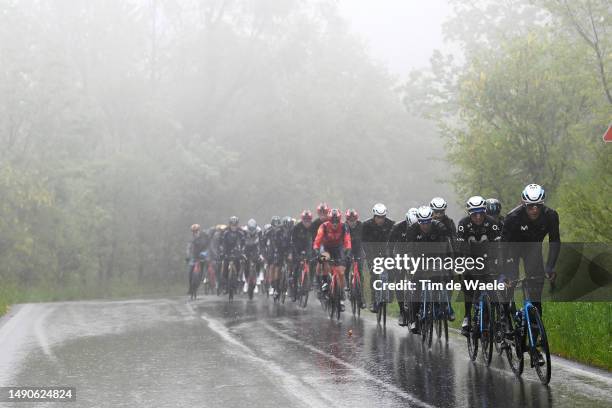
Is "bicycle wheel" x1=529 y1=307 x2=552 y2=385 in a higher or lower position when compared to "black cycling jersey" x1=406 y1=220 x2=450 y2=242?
lower

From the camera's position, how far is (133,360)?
10680mm

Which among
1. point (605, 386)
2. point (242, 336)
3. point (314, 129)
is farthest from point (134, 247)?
point (605, 386)

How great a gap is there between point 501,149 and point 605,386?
1597cm

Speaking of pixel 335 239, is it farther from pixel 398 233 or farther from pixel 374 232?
pixel 398 233

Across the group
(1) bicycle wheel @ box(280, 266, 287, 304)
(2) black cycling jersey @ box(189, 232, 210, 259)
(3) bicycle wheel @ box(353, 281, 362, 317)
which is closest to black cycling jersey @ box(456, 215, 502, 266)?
(3) bicycle wheel @ box(353, 281, 362, 317)

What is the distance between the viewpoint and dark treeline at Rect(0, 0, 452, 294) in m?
33.6

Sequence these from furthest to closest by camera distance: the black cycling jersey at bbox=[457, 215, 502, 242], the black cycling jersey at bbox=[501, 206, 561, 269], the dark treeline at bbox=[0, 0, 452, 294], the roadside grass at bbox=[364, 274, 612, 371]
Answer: the dark treeline at bbox=[0, 0, 452, 294] → the black cycling jersey at bbox=[457, 215, 502, 242] → the roadside grass at bbox=[364, 274, 612, 371] → the black cycling jersey at bbox=[501, 206, 561, 269]

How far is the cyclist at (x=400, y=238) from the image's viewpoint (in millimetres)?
12834

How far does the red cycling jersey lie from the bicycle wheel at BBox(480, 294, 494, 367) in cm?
614

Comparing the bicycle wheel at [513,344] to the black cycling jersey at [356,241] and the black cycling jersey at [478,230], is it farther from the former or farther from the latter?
the black cycling jersey at [356,241]

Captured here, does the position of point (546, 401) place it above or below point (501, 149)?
below

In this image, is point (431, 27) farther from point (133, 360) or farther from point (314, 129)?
point (133, 360)

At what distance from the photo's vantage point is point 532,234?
9.23 meters

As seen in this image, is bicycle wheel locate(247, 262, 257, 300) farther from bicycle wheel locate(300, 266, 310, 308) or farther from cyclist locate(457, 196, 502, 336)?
cyclist locate(457, 196, 502, 336)
